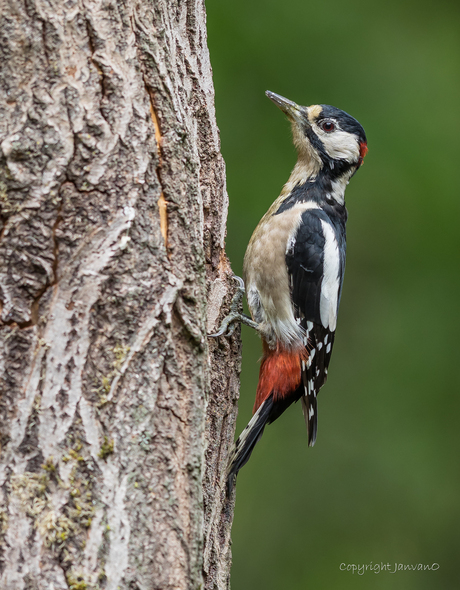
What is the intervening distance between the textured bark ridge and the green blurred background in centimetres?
258

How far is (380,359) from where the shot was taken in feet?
14.3

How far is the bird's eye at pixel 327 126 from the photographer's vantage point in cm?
304

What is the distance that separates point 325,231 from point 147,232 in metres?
1.38

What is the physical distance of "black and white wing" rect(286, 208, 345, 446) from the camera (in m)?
2.70

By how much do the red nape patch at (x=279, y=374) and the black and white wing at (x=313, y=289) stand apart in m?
0.05

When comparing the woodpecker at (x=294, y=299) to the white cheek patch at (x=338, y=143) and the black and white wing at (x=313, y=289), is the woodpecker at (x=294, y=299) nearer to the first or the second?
the black and white wing at (x=313, y=289)

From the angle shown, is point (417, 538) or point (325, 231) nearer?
point (325, 231)

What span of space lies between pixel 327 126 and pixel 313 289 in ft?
2.72

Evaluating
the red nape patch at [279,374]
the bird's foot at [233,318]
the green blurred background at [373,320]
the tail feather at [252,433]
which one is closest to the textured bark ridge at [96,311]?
the bird's foot at [233,318]

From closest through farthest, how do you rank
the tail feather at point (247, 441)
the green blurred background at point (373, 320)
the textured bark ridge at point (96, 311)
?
the textured bark ridge at point (96, 311) → the tail feather at point (247, 441) → the green blurred background at point (373, 320)

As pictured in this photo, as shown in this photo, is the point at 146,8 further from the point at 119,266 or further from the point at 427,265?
the point at 427,265

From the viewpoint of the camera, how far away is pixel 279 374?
263 cm

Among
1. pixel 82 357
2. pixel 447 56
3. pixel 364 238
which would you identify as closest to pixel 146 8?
pixel 82 357

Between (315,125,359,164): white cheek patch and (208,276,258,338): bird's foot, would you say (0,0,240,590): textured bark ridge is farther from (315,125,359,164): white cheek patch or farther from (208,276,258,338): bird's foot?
(315,125,359,164): white cheek patch
